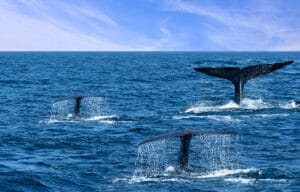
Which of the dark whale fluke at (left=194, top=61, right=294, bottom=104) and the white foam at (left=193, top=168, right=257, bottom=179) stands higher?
the dark whale fluke at (left=194, top=61, right=294, bottom=104)

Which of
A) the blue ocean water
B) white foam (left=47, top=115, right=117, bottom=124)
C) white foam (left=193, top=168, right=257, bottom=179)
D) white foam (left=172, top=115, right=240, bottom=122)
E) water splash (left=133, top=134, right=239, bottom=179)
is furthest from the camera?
white foam (left=47, top=115, right=117, bottom=124)

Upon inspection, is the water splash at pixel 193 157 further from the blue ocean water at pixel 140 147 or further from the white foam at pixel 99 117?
the white foam at pixel 99 117

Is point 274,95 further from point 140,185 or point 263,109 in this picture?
point 140,185

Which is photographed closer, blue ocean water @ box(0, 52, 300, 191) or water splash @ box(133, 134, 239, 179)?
blue ocean water @ box(0, 52, 300, 191)

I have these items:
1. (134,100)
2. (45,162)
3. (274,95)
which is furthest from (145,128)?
(274,95)

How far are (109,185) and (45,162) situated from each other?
4.39m

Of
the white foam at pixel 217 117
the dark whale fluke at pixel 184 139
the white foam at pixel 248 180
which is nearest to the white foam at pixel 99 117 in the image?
the white foam at pixel 217 117

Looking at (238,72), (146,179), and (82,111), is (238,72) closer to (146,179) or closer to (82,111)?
(82,111)

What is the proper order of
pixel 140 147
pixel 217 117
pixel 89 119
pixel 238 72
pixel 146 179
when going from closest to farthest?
pixel 146 179
pixel 140 147
pixel 217 117
pixel 238 72
pixel 89 119

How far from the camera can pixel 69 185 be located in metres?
20.0

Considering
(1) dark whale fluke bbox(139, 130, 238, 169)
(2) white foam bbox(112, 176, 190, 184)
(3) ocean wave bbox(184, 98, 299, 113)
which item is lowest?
(2) white foam bbox(112, 176, 190, 184)

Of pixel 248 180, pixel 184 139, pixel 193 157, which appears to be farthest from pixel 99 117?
pixel 184 139

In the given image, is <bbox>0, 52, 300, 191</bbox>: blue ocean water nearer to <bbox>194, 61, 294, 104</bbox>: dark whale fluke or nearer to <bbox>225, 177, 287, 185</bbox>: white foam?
<bbox>225, 177, 287, 185</bbox>: white foam

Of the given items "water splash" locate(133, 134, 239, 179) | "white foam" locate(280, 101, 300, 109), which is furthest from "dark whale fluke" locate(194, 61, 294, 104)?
"water splash" locate(133, 134, 239, 179)
